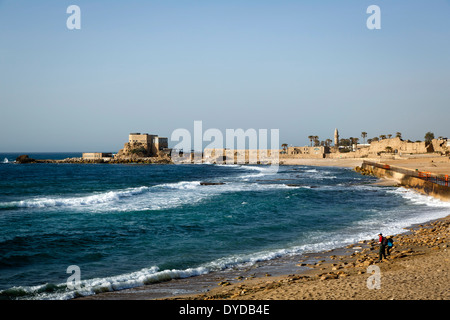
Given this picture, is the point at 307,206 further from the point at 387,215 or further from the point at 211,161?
the point at 211,161

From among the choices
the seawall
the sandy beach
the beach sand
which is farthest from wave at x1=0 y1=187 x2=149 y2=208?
the seawall

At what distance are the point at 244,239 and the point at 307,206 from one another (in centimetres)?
1169

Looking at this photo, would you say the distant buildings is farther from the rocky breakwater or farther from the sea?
the sea

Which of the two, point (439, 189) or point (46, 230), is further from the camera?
point (439, 189)

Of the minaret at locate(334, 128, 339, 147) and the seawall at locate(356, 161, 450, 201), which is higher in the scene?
the minaret at locate(334, 128, 339, 147)

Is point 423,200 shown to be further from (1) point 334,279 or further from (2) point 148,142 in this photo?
(2) point 148,142

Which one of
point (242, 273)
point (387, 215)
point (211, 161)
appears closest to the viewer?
point (242, 273)

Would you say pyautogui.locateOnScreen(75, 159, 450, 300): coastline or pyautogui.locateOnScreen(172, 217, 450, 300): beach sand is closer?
pyautogui.locateOnScreen(172, 217, 450, 300): beach sand

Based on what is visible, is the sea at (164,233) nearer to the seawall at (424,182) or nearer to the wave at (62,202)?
the wave at (62,202)

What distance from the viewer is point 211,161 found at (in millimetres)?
138000

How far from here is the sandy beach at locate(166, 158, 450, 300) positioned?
8.48m
